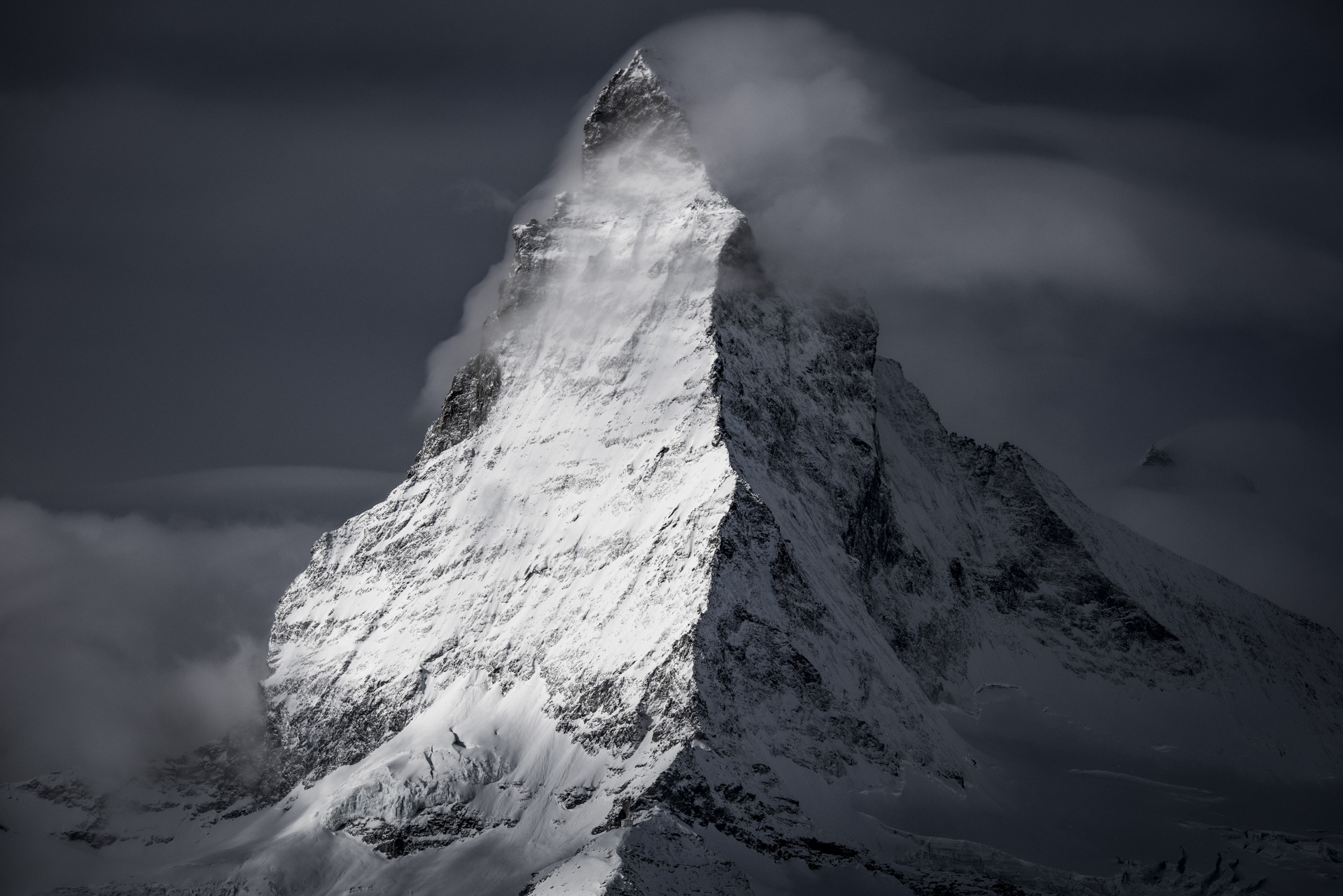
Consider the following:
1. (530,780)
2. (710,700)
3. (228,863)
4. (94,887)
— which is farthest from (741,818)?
(94,887)

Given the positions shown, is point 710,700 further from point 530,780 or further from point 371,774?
point 371,774

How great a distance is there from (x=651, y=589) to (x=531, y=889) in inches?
1861

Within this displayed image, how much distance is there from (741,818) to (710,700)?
51.6 ft

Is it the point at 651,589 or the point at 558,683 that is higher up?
the point at 651,589

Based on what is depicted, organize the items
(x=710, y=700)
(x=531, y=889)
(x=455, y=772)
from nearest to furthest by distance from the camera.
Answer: (x=531, y=889) → (x=710, y=700) → (x=455, y=772)

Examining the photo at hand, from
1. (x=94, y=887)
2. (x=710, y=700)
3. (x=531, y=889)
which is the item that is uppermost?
(x=710, y=700)

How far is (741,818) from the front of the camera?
16575 centimetres

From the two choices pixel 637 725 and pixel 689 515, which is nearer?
pixel 637 725

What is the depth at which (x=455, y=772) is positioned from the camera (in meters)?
190

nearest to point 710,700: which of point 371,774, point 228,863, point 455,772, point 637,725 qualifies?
point 637,725

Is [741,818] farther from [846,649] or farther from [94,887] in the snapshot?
[94,887]

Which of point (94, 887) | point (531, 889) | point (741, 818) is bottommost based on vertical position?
point (94, 887)

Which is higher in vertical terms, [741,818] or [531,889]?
[741,818]

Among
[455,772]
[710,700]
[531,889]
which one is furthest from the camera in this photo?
[455,772]
